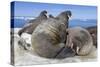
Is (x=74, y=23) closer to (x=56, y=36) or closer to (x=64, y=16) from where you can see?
(x=64, y=16)

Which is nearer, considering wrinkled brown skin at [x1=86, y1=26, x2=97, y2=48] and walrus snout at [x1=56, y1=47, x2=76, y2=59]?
walrus snout at [x1=56, y1=47, x2=76, y2=59]

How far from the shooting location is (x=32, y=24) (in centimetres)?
192

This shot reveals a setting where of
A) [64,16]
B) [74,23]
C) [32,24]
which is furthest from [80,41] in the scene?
[32,24]

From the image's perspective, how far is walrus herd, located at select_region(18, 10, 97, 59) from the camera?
1932 millimetres

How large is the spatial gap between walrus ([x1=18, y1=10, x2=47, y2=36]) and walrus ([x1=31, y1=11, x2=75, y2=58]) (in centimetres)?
4

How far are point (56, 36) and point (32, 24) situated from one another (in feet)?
0.93

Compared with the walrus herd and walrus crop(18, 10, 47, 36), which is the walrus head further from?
walrus crop(18, 10, 47, 36)

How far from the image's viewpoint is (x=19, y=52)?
185cm

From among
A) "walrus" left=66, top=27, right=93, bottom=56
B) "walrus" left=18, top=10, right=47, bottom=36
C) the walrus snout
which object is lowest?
the walrus snout

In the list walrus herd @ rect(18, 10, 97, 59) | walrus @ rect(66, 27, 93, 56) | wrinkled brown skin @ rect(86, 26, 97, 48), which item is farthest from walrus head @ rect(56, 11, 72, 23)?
wrinkled brown skin @ rect(86, 26, 97, 48)

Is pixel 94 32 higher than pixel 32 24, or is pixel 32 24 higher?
pixel 32 24

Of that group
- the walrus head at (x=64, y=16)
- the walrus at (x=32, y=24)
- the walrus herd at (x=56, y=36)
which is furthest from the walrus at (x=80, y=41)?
the walrus at (x=32, y=24)
